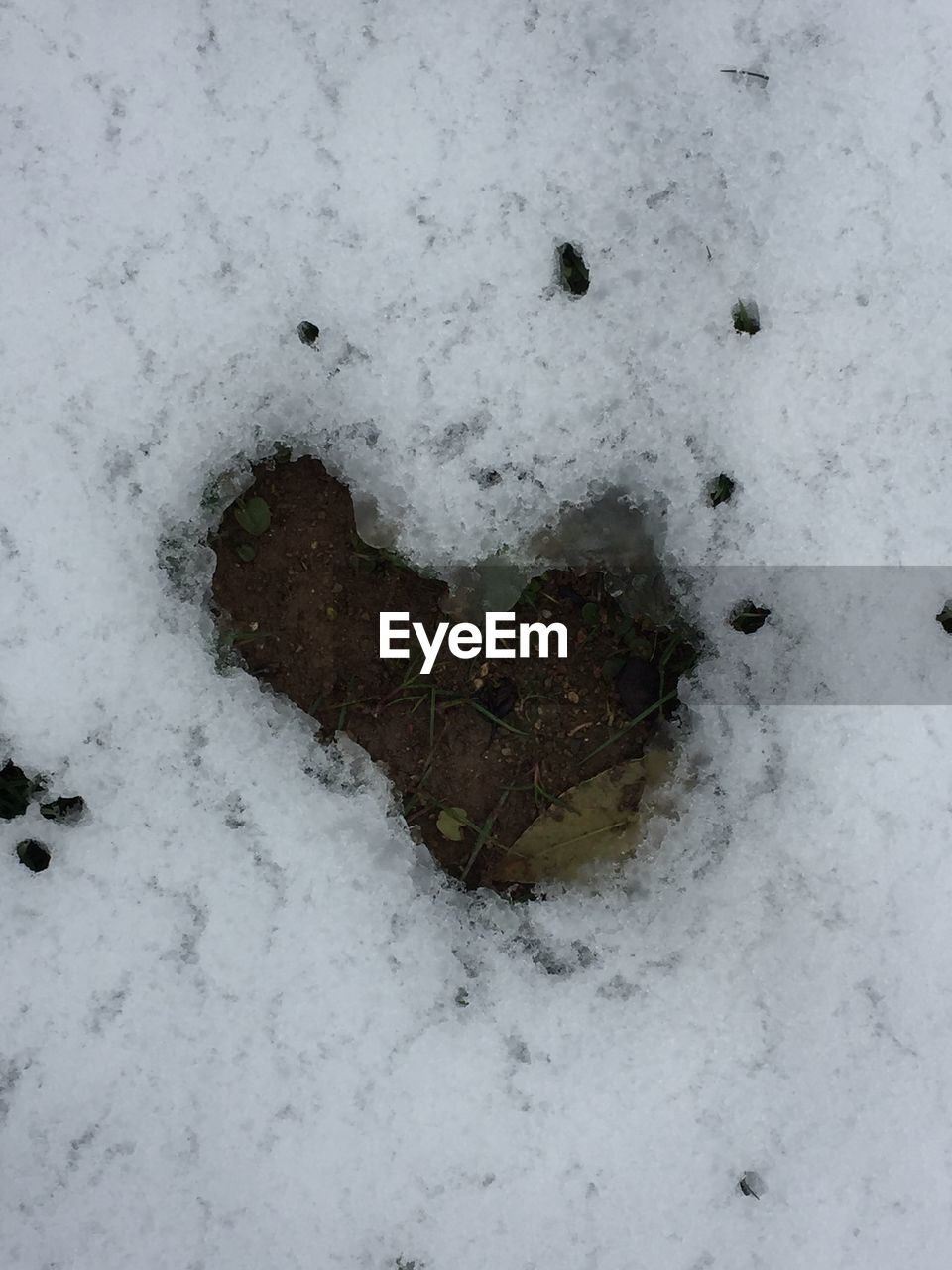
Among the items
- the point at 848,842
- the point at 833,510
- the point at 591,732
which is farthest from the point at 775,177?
the point at 848,842

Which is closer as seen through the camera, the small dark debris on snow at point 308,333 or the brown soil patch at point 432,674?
the small dark debris on snow at point 308,333

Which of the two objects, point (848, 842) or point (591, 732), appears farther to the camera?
point (591, 732)

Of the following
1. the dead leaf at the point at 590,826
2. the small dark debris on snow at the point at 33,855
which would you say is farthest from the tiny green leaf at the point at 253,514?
the dead leaf at the point at 590,826

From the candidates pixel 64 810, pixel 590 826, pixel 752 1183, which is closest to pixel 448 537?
pixel 590 826

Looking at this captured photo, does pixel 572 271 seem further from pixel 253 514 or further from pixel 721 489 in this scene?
pixel 253 514

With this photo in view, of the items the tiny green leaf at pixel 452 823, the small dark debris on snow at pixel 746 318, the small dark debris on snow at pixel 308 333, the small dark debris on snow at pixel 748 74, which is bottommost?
the tiny green leaf at pixel 452 823

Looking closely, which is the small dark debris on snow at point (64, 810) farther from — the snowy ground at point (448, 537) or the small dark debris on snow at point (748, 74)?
the small dark debris on snow at point (748, 74)

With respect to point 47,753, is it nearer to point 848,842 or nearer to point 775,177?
point 848,842

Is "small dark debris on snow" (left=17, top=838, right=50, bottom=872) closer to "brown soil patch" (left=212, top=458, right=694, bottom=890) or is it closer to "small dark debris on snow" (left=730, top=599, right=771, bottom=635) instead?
"brown soil patch" (left=212, top=458, right=694, bottom=890)
